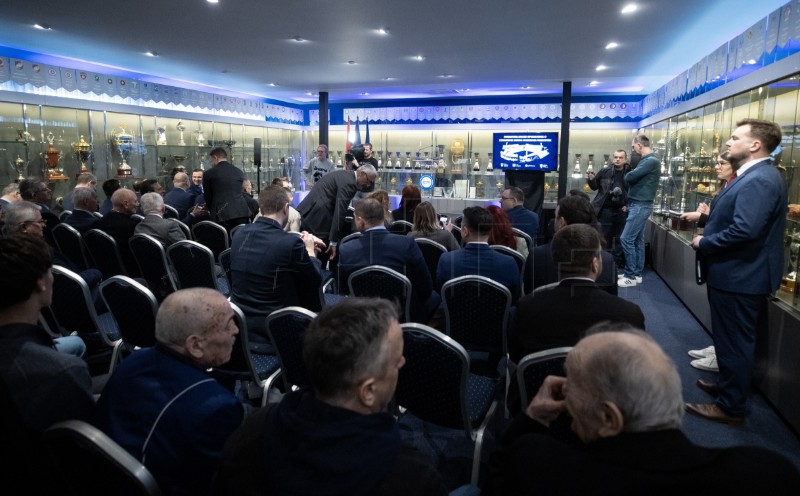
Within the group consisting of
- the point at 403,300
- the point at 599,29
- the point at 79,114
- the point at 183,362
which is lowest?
the point at 403,300

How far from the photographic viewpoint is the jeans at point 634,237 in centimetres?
625

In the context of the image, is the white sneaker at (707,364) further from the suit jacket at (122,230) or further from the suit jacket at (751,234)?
the suit jacket at (122,230)

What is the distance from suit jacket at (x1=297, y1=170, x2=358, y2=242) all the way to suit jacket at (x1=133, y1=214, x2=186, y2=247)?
1.73 m

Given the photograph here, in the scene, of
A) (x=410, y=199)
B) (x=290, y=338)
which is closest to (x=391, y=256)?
(x=290, y=338)

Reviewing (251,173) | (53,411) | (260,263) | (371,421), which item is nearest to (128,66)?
(251,173)

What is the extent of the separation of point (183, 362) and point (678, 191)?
7.03 m

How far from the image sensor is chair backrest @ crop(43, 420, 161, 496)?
1165mm

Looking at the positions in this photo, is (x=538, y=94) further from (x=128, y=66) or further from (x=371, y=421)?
(x=371, y=421)

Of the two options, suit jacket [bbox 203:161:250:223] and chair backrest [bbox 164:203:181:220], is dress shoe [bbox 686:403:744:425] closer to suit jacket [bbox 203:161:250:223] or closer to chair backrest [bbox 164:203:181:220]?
suit jacket [bbox 203:161:250:223]

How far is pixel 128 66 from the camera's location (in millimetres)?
8414

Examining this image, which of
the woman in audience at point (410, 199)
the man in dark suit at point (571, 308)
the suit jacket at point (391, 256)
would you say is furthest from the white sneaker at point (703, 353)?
the woman in audience at point (410, 199)

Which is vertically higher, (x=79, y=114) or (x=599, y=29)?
(x=599, y=29)

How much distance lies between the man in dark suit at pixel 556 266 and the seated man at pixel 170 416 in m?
1.71

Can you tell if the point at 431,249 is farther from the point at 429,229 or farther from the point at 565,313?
the point at 565,313
